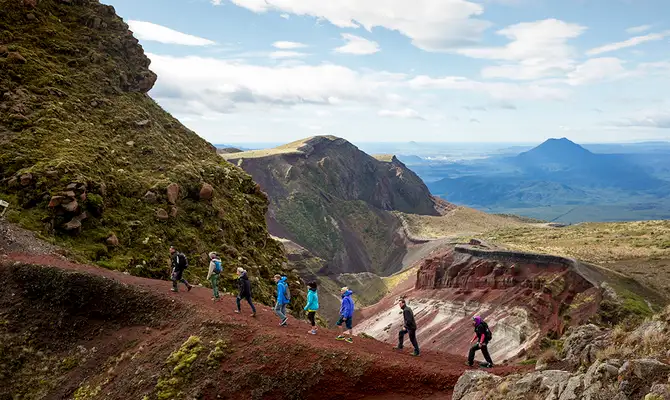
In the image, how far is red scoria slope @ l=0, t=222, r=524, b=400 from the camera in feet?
48.8

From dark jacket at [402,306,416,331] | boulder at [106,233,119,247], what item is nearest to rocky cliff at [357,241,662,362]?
dark jacket at [402,306,416,331]

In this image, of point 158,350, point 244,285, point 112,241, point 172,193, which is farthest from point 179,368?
point 172,193

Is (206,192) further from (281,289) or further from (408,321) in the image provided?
(408,321)

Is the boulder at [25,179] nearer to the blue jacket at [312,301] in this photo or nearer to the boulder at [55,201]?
the boulder at [55,201]

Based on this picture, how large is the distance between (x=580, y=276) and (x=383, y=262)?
274ft

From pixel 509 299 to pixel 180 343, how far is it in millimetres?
44278

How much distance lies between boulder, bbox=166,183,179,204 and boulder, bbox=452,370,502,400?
2255cm

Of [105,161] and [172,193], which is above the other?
[105,161]

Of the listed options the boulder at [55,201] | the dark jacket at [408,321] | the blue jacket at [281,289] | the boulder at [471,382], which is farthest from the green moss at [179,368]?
the boulder at [55,201]

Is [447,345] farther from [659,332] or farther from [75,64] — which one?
[75,64]

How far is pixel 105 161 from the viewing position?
1148 inches

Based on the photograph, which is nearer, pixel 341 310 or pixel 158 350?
pixel 158 350

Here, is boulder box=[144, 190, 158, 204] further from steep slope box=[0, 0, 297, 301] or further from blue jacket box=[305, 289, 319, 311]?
blue jacket box=[305, 289, 319, 311]

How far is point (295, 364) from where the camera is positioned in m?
15.2
